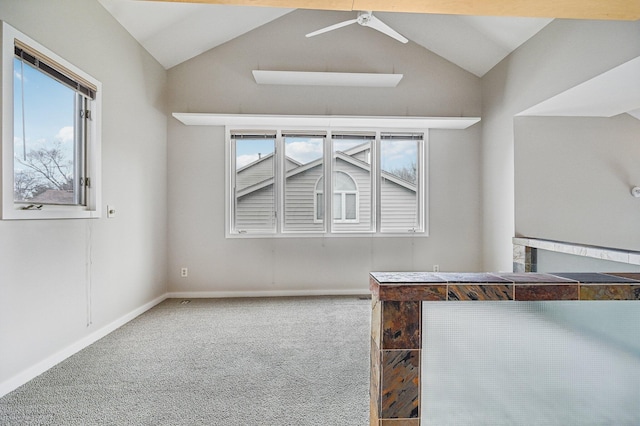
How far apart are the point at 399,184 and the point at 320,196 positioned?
3.66ft

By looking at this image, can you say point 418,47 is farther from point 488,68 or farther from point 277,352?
point 277,352

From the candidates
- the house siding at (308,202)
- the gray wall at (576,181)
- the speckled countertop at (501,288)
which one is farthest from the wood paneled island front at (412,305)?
the house siding at (308,202)

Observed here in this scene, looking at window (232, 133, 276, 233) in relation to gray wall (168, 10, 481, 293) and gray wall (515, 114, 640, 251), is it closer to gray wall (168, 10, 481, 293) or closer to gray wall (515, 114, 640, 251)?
gray wall (168, 10, 481, 293)

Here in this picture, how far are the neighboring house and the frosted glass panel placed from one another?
3386 millimetres

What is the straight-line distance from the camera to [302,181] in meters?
4.64

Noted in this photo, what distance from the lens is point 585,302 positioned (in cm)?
132

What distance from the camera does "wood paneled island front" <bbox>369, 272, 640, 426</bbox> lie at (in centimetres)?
128

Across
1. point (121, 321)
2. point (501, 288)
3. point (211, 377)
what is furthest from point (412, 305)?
point (121, 321)

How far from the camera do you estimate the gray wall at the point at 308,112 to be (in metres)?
4.43

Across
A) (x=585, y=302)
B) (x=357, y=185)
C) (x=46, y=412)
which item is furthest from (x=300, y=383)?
(x=357, y=185)

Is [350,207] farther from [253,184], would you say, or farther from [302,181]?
[253,184]

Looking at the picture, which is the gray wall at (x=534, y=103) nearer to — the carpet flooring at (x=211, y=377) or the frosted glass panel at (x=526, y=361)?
the carpet flooring at (x=211, y=377)

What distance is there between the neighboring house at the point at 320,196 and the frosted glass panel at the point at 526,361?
3386 millimetres

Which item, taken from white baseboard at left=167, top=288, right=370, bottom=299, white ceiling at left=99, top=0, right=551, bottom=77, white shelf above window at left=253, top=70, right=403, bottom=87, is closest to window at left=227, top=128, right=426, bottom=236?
white shelf above window at left=253, top=70, right=403, bottom=87
